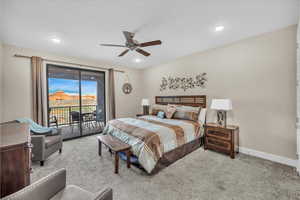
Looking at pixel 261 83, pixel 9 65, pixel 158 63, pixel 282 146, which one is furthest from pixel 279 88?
pixel 9 65

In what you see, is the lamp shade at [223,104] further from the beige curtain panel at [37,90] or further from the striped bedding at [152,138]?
the beige curtain panel at [37,90]

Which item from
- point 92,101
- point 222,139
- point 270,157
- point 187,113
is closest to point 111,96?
point 92,101

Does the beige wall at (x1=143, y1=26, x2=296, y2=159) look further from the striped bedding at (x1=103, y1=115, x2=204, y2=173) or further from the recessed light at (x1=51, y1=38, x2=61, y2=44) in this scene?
the recessed light at (x1=51, y1=38, x2=61, y2=44)

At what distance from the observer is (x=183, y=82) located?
413 centimetres

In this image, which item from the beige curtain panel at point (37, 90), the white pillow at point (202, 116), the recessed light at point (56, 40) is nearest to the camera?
the recessed light at point (56, 40)

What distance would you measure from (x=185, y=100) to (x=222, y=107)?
1.35 metres

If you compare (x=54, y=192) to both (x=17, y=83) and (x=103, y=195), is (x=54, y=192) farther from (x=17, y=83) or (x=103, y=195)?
(x=17, y=83)

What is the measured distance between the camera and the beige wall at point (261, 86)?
2338 mm

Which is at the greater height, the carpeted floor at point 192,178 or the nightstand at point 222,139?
the nightstand at point 222,139

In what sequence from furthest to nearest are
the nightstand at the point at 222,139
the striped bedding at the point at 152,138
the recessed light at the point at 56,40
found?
the recessed light at the point at 56,40 < the nightstand at the point at 222,139 < the striped bedding at the point at 152,138

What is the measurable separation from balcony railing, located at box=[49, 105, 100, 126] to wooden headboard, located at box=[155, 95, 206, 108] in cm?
272

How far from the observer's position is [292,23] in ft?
7.34

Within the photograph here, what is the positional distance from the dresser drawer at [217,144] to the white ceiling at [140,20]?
234 centimetres

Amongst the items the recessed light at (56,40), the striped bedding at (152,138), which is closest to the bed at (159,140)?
the striped bedding at (152,138)
